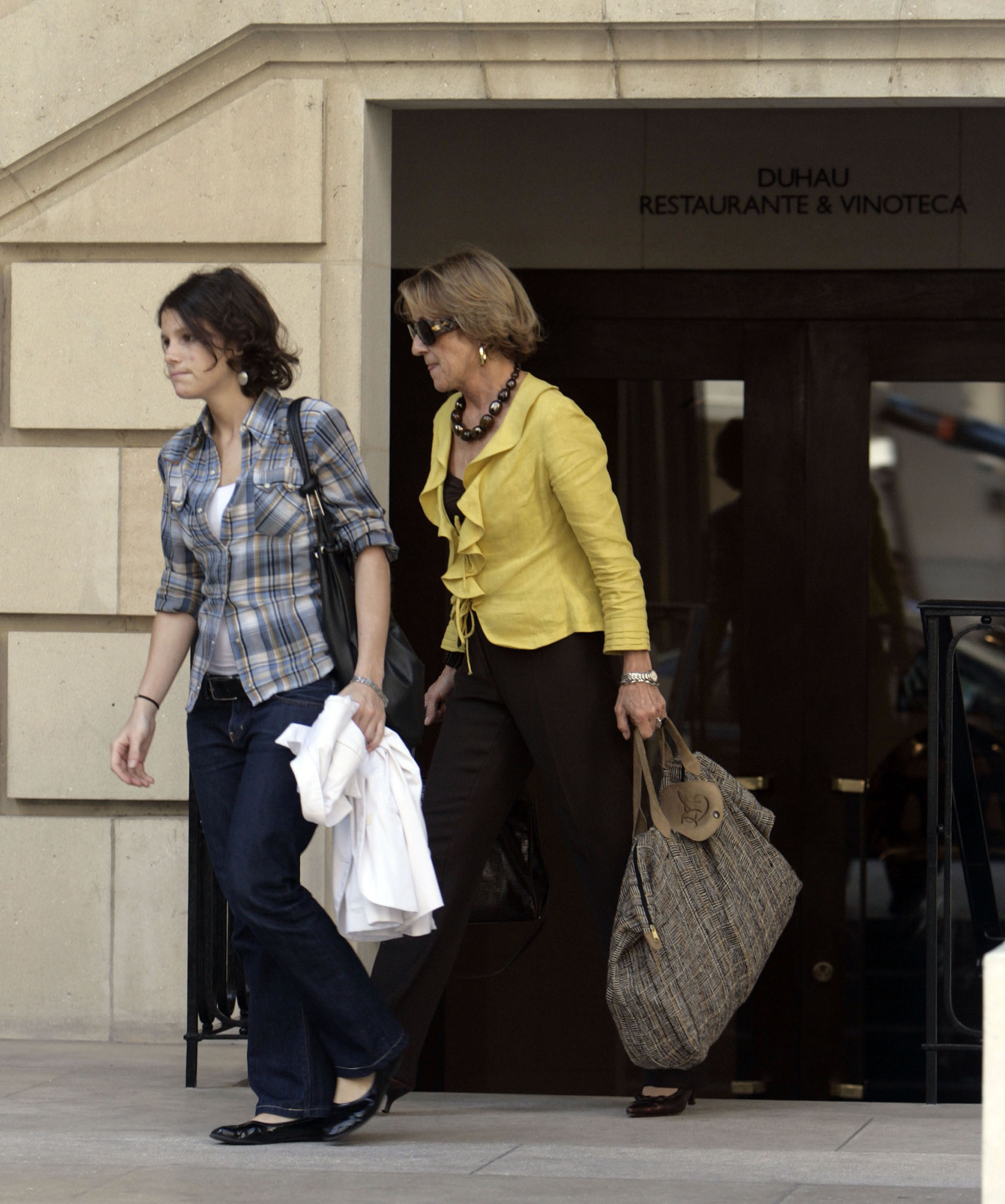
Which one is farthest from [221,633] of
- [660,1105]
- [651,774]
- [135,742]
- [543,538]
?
[660,1105]

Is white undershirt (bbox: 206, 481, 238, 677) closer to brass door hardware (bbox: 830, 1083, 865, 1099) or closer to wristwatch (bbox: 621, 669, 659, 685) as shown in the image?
wristwatch (bbox: 621, 669, 659, 685)

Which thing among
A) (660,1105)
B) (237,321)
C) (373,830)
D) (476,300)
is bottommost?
(660,1105)

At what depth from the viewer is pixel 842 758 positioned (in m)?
7.30

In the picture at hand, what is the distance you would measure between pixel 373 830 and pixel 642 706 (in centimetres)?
74

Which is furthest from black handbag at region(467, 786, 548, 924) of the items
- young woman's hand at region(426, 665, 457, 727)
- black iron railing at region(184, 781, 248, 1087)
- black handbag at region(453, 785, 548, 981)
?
black iron railing at region(184, 781, 248, 1087)

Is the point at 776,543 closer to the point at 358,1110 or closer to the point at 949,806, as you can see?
the point at 949,806

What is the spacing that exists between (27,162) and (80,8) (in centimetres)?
47

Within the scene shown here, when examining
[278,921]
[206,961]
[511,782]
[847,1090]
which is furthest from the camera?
[847,1090]

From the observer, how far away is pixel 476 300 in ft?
14.5

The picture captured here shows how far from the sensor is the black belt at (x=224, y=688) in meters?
4.02

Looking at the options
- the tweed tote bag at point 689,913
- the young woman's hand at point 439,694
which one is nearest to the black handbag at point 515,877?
the young woman's hand at point 439,694

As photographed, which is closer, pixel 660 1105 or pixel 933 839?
pixel 660 1105

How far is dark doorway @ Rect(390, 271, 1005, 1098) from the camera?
7.29 metres

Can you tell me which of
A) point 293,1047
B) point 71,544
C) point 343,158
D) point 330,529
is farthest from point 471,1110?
point 343,158
